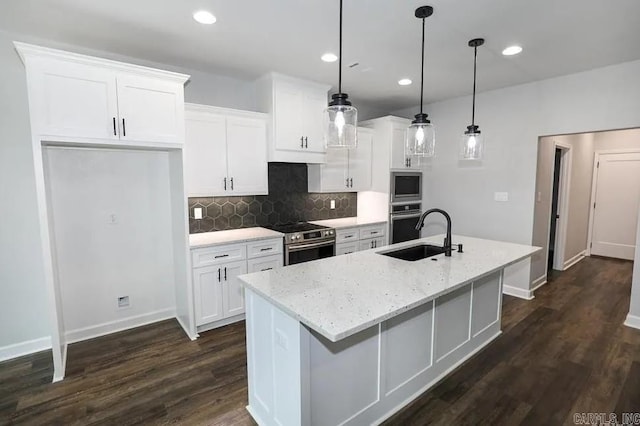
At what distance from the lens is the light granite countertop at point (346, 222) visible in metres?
4.21

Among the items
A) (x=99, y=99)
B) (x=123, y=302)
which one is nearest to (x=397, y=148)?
(x=99, y=99)

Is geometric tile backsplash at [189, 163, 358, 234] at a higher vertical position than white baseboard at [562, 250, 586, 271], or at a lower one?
higher

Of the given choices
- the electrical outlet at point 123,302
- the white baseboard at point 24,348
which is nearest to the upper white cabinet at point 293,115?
the electrical outlet at point 123,302

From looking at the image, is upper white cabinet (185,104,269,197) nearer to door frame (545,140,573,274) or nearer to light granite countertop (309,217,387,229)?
light granite countertop (309,217,387,229)

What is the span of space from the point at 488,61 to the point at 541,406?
9.66 feet

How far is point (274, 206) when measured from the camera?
413 cm

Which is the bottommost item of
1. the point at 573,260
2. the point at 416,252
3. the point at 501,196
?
the point at 573,260

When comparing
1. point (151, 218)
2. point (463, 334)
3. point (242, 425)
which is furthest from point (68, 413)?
point (463, 334)

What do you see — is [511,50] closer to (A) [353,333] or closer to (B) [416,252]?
(B) [416,252]

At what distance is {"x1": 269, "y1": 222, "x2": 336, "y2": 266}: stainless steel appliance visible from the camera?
142 inches

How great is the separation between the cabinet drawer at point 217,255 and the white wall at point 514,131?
10.2 feet

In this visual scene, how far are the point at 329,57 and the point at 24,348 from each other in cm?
374

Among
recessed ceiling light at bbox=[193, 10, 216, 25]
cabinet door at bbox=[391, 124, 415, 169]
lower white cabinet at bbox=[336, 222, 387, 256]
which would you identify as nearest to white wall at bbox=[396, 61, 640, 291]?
cabinet door at bbox=[391, 124, 415, 169]

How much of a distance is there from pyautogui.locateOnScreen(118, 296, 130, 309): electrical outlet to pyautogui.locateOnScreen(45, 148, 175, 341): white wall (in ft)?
0.11
